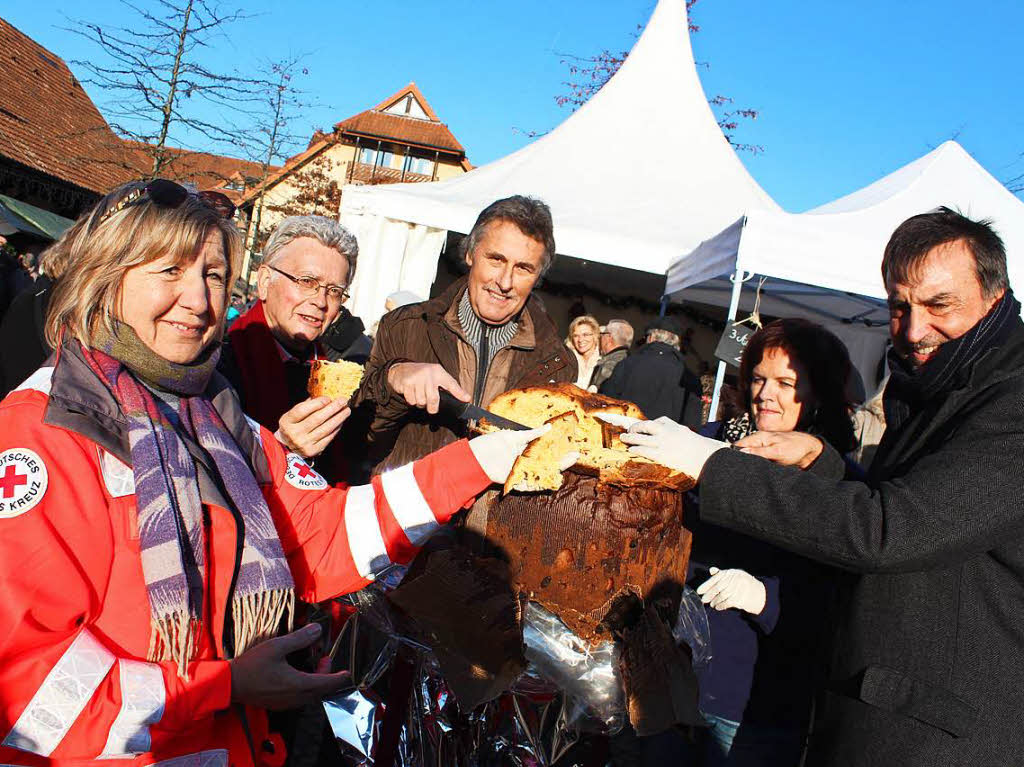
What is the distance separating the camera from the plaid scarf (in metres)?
1.23

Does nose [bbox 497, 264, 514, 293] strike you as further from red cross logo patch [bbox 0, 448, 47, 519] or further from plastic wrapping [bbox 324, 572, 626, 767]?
red cross logo patch [bbox 0, 448, 47, 519]

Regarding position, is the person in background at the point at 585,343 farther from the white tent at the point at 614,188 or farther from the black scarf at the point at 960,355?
the black scarf at the point at 960,355

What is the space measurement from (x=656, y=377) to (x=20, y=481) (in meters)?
4.74

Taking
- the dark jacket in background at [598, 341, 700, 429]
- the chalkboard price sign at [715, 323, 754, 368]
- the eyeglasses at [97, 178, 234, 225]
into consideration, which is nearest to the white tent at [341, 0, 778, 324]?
the dark jacket in background at [598, 341, 700, 429]

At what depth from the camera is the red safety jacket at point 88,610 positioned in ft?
3.49

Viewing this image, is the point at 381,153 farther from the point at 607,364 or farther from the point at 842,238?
the point at 842,238

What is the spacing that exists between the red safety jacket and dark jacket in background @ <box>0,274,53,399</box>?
4.35 ft

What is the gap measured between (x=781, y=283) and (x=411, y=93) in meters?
29.5

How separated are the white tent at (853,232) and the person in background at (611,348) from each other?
0.83 metres

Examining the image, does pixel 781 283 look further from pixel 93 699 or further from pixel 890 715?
pixel 93 699

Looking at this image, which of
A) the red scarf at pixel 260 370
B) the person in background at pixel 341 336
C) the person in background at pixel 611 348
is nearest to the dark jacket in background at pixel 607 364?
the person in background at pixel 611 348

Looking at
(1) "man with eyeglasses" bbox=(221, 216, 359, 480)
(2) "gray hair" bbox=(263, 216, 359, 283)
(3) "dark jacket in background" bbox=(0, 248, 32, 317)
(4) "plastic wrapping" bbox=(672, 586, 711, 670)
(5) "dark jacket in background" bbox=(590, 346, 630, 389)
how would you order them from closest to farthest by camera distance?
(4) "plastic wrapping" bbox=(672, 586, 711, 670) < (1) "man with eyeglasses" bbox=(221, 216, 359, 480) < (2) "gray hair" bbox=(263, 216, 359, 283) < (3) "dark jacket in background" bbox=(0, 248, 32, 317) < (5) "dark jacket in background" bbox=(590, 346, 630, 389)

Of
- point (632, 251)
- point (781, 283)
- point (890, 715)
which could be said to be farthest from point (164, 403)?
point (781, 283)

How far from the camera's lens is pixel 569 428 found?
163cm
